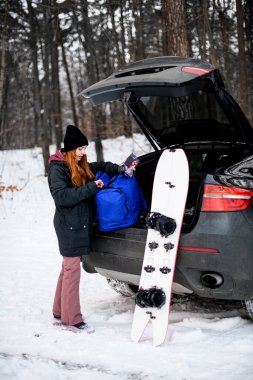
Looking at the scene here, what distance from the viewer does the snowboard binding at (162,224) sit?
3197mm

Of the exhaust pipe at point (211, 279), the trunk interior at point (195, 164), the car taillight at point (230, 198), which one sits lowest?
the exhaust pipe at point (211, 279)

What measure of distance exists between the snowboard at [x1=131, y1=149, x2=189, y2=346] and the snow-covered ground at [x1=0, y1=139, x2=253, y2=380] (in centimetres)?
18

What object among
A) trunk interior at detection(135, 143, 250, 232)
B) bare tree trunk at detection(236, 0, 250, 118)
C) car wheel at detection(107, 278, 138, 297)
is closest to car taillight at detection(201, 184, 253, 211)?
trunk interior at detection(135, 143, 250, 232)

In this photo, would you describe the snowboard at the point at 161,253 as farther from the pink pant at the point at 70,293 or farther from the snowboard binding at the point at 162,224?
the pink pant at the point at 70,293

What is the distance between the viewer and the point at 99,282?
492 centimetres

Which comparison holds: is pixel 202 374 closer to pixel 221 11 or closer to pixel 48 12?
pixel 48 12

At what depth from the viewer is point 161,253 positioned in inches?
128

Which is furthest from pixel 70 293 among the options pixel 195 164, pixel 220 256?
pixel 195 164

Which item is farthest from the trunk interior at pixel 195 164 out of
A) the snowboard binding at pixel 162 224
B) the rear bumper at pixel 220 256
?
the rear bumper at pixel 220 256

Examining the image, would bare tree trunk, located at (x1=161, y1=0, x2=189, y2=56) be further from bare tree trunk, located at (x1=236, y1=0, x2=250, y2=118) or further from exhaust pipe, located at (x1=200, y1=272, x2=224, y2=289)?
bare tree trunk, located at (x1=236, y1=0, x2=250, y2=118)

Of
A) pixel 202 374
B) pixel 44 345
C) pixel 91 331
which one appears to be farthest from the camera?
pixel 91 331

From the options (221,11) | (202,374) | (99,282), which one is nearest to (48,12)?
(221,11)

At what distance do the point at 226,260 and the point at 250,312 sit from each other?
625 mm

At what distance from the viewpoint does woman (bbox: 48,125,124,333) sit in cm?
340
